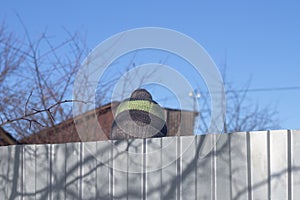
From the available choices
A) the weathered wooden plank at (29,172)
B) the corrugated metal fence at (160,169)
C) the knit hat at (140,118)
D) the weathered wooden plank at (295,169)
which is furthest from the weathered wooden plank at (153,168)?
the weathered wooden plank at (29,172)

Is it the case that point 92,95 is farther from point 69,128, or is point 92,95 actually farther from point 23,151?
point 69,128

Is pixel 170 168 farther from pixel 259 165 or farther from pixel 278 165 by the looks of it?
pixel 278 165

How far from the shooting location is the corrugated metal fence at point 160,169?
3.26 metres

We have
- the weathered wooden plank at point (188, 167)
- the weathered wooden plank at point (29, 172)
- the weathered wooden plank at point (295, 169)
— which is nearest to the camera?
the weathered wooden plank at point (295, 169)

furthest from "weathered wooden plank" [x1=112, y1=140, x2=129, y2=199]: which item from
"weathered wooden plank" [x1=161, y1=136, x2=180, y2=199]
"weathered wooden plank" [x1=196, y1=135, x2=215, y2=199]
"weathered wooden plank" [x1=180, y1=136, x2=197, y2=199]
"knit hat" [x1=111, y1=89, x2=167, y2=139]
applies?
"weathered wooden plank" [x1=196, y1=135, x2=215, y2=199]

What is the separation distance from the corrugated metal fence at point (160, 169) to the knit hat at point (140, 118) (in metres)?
0.11

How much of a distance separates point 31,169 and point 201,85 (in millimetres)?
1871

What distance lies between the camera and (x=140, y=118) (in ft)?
12.8

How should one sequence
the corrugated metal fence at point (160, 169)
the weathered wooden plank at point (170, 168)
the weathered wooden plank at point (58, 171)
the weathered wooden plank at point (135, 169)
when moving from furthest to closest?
the weathered wooden plank at point (58, 171) < the weathered wooden plank at point (135, 169) < the weathered wooden plank at point (170, 168) < the corrugated metal fence at point (160, 169)

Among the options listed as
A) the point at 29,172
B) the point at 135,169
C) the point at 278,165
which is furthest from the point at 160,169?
the point at 29,172

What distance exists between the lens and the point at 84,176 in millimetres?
4410

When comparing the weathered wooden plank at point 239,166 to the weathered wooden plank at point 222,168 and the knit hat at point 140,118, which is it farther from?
the knit hat at point 140,118

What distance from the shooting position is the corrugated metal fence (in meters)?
3.26

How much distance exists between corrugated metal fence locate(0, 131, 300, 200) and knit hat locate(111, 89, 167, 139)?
0.11 meters
